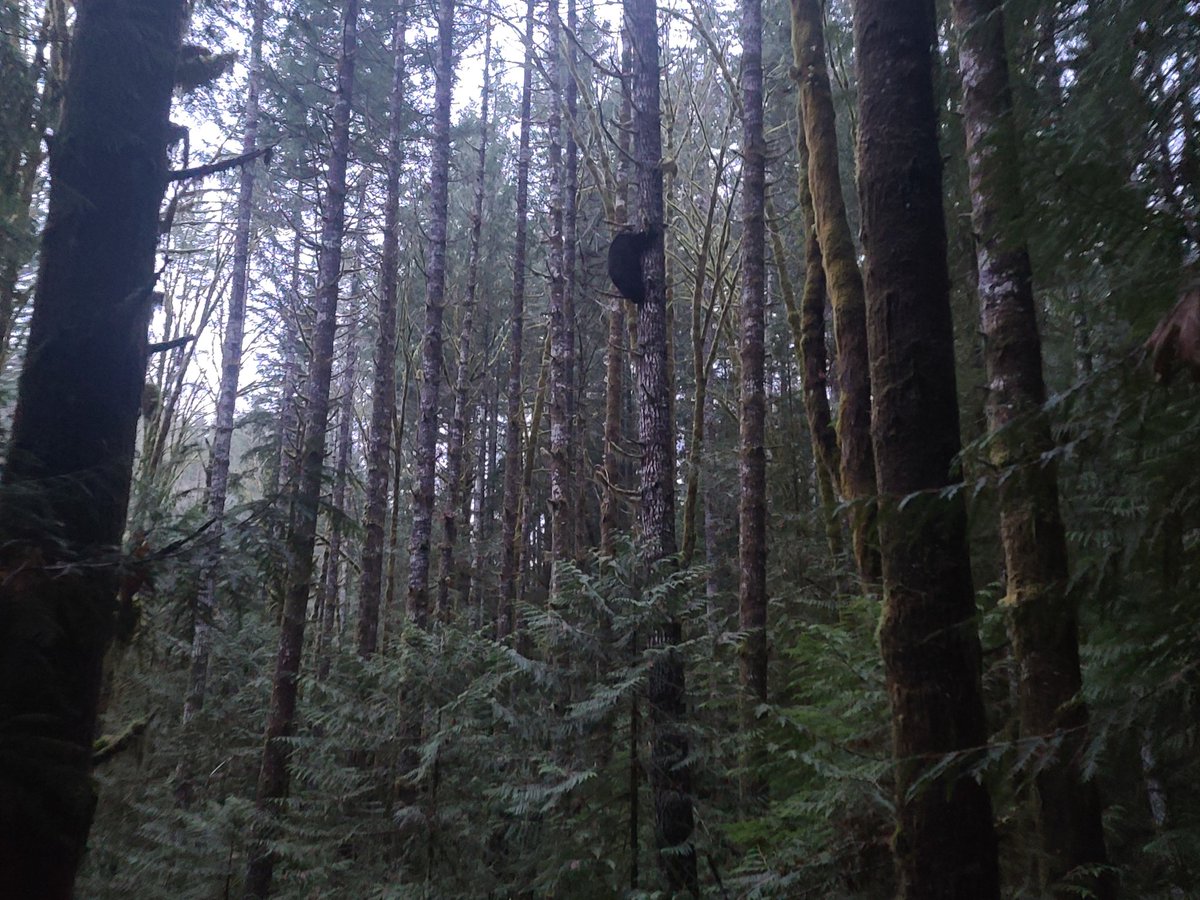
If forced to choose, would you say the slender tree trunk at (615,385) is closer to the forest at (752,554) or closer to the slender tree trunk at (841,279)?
the forest at (752,554)

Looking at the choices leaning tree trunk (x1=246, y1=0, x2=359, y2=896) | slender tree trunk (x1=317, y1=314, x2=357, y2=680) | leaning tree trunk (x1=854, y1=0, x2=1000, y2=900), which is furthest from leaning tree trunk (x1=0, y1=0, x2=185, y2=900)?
slender tree trunk (x1=317, y1=314, x2=357, y2=680)

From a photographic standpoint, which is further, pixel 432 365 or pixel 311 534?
pixel 432 365

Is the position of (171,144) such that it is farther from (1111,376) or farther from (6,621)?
(1111,376)

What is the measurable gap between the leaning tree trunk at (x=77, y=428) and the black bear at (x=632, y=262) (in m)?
4.35

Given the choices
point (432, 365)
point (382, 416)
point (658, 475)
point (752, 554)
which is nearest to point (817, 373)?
point (658, 475)

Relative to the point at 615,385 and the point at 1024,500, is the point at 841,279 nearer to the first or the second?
the point at 1024,500

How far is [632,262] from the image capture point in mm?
7840

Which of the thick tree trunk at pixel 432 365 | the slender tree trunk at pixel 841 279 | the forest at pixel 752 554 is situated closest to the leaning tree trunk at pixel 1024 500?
the forest at pixel 752 554

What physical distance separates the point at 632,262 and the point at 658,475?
2.24 meters

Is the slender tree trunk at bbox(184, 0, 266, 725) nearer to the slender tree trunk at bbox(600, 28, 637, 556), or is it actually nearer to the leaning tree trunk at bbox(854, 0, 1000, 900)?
the slender tree trunk at bbox(600, 28, 637, 556)

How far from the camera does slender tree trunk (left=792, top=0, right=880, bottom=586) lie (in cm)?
609

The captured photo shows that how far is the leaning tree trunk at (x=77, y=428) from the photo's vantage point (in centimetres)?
297

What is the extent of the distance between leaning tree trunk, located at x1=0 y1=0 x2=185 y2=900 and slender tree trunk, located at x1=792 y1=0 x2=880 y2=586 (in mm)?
4471

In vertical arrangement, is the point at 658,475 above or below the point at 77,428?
above
